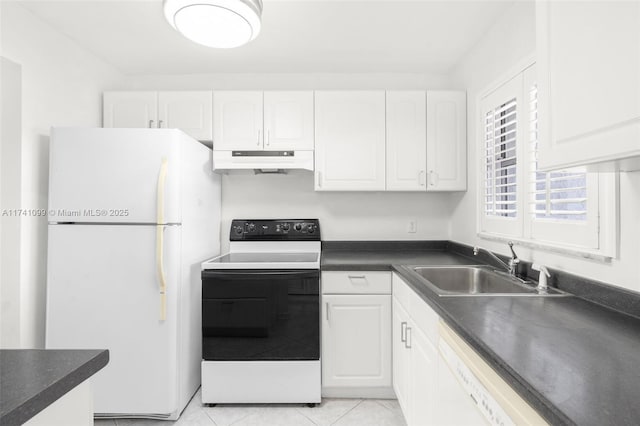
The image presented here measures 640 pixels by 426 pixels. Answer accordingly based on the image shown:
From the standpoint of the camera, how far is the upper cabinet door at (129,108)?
2.43 m

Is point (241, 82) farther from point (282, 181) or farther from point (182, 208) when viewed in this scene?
point (182, 208)

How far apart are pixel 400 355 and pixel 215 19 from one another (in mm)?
2042

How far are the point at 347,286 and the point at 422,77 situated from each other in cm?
189

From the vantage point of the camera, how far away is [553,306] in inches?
47.3

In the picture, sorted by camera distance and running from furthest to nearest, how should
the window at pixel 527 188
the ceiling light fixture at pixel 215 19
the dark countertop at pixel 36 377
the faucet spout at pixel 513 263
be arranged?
the faucet spout at pixel 513 263 → the ceiling light fixture at pixel 215 19 → the window at pixel 527 188 → the dark countertop at pixel 36 377

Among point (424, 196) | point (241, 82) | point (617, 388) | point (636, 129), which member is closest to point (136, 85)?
point (241, 82)

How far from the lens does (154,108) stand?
2.44 metres

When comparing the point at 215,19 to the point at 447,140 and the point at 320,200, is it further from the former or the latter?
the point at 447,140

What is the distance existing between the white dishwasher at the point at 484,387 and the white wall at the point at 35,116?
231cm

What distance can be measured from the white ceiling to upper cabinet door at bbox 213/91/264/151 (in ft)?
1.03

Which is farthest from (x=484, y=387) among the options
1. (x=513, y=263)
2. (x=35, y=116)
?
(x=35, y=116)

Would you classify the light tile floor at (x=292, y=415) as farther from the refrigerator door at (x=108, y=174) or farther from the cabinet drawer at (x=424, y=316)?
the refrigerator door at (x=108, y=174)

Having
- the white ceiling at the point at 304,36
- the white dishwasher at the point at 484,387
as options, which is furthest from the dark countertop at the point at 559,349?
the white ceiling at the point at 304,36

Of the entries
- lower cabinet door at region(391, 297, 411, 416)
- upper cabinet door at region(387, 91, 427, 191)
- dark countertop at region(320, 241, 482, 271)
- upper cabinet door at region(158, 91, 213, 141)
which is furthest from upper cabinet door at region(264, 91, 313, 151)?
lower cabinet door at region(391, 297, 411, 416)
